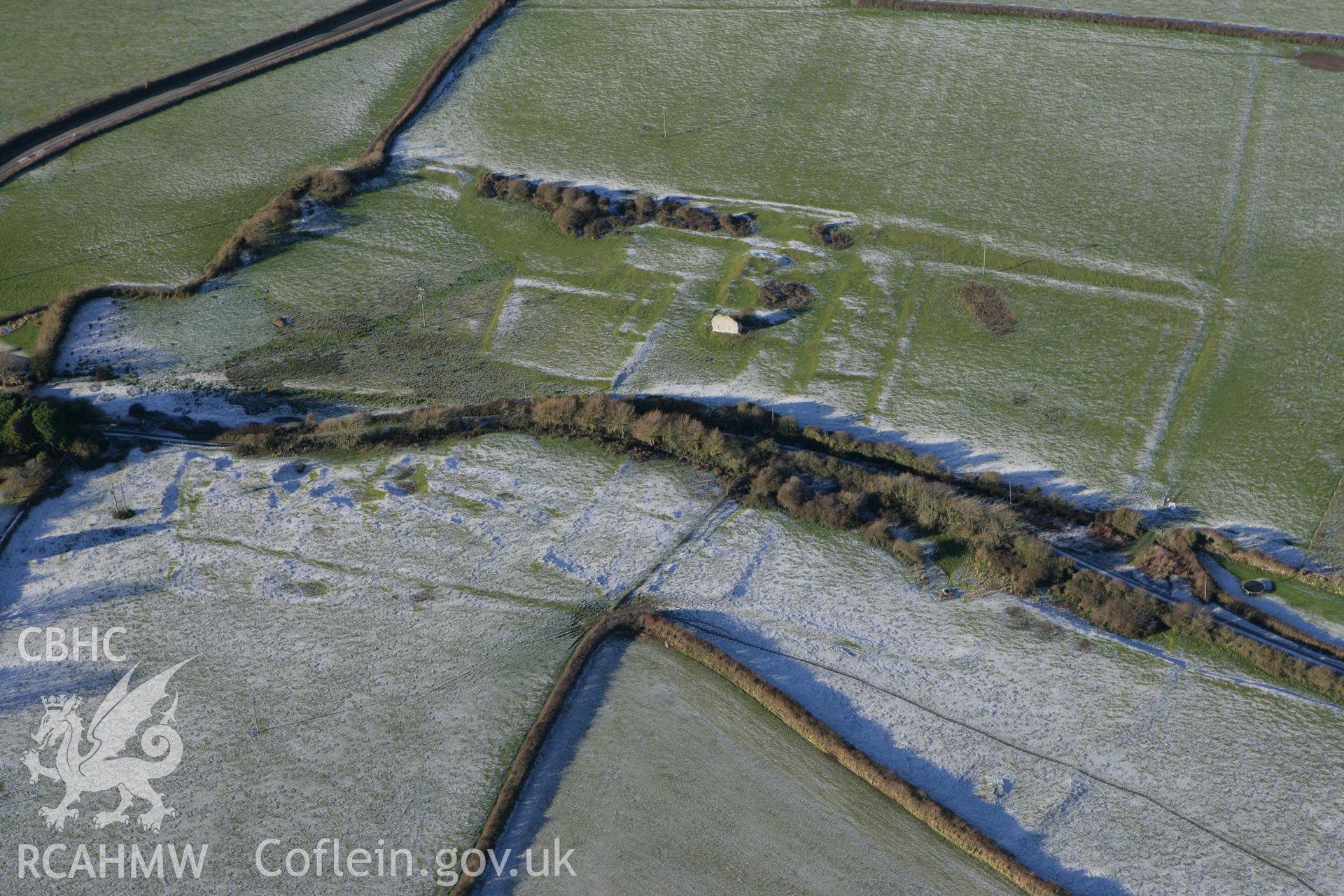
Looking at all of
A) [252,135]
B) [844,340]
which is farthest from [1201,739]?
[252,135]

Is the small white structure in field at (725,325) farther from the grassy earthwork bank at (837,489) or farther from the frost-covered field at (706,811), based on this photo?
the frost-covered field at (706,811)

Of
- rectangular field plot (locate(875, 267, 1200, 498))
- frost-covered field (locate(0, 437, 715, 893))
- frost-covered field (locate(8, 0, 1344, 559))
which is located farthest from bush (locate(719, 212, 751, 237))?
frost-covered field (locate(0, 437, 715, 893))

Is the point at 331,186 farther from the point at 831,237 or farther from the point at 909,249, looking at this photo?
the point at 909,249

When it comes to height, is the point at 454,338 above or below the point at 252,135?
below

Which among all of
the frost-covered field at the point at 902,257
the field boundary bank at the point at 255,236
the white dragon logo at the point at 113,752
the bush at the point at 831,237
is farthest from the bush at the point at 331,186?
the white dragon logo at the point at 113,752

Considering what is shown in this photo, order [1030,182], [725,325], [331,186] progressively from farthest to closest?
[331,186] < [1030,182] < [725,325]

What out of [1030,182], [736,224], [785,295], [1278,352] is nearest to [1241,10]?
[1030,182]

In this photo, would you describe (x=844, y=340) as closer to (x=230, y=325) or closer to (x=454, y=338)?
(x=454, y=338)
